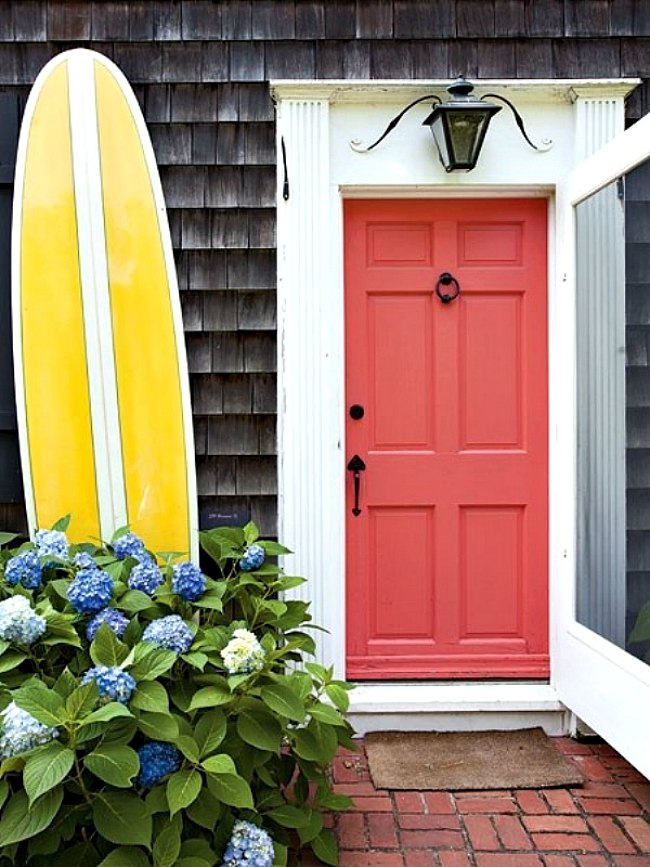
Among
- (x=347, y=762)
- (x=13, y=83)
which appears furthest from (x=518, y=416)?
(x=13, y=83)

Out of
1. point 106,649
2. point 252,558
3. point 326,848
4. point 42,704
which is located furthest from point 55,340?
point 326,848

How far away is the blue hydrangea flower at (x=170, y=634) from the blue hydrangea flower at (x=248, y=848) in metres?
0.42

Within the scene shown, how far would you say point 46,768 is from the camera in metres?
1.74

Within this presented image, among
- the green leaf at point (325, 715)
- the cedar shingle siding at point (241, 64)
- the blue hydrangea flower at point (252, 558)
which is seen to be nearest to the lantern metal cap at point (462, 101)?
the cedar shingle siding at point (241, 64)

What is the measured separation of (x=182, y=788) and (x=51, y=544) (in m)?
0.79

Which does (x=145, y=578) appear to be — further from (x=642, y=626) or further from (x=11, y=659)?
(x=642, y=626)

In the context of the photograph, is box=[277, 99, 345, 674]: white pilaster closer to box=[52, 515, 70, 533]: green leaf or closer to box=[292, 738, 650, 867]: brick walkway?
box=[292, 738, 650, 867]: brick walkway

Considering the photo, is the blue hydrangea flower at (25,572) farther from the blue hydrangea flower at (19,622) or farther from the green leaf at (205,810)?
the green leaf at (205,810)

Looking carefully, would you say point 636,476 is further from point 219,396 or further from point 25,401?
point 25,401

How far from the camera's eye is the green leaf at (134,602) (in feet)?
7.14

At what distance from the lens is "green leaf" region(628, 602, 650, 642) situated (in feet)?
8.00

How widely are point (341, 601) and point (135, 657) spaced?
111 centimetres

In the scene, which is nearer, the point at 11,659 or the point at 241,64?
the point at 11,659

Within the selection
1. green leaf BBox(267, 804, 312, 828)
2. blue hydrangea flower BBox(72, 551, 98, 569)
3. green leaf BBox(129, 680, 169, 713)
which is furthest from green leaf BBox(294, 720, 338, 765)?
blue hydrangea flower BBox(72, 551, 98, 569)
